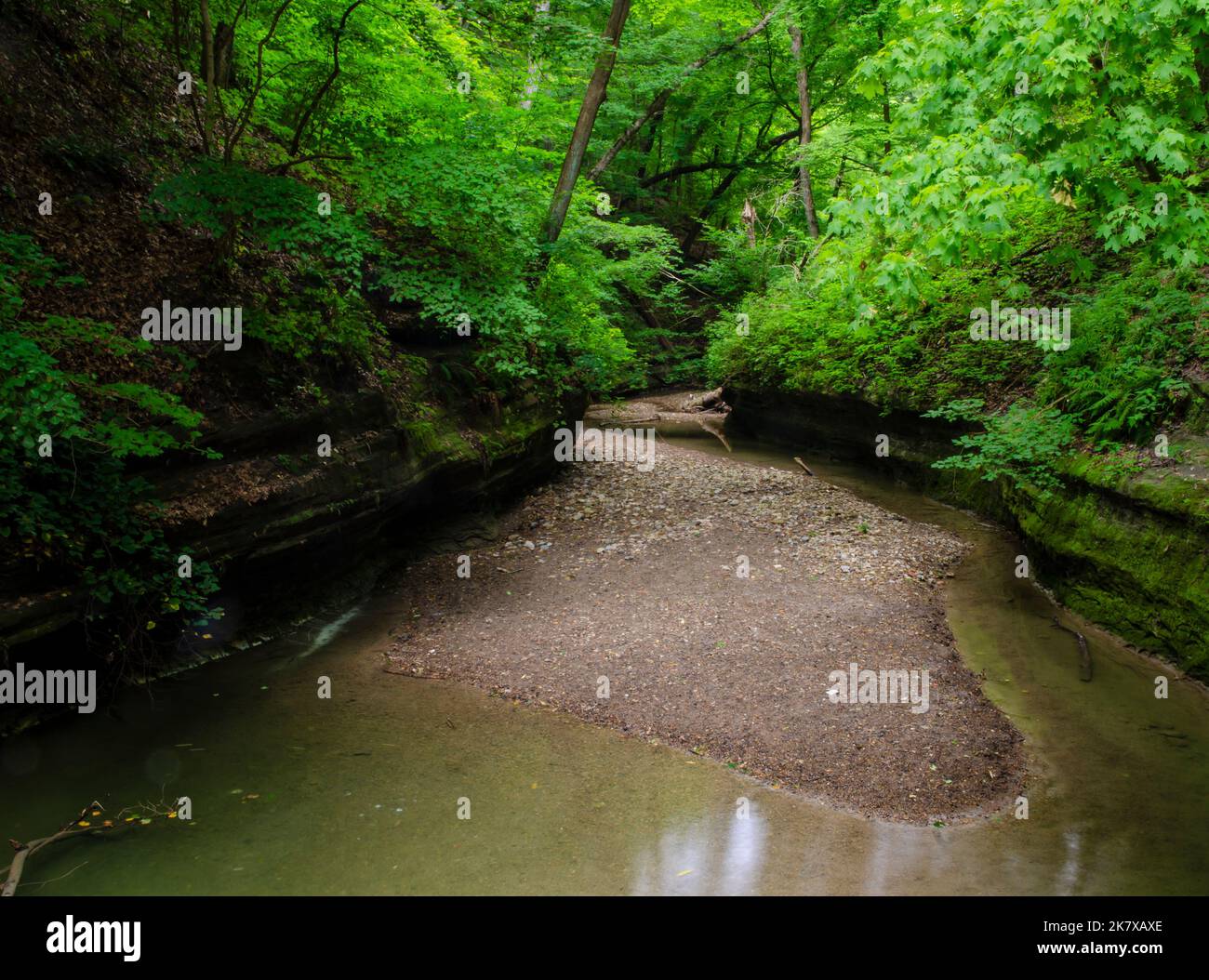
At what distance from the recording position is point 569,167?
13266mm

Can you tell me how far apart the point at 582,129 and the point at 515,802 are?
12091 millimetres

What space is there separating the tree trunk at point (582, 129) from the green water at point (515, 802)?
895 cm

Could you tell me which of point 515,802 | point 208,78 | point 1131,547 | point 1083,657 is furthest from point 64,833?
point 1131,547

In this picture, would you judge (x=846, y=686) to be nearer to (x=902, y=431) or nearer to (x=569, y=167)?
(x=902, y=431)

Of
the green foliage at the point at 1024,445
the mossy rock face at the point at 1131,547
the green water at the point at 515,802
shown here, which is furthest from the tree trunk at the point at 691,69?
the green water at the point at 515,802

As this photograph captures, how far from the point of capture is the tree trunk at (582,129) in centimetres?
1301

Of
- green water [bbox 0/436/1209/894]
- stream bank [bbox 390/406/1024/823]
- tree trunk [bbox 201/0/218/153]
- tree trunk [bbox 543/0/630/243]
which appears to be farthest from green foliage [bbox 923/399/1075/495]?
tree trunk [bbox 201/0/218/153]

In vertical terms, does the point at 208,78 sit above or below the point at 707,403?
above

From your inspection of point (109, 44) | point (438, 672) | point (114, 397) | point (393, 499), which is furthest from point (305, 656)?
point (109, 44)

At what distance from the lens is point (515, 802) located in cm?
→ 560

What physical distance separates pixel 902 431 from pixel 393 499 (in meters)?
10.5

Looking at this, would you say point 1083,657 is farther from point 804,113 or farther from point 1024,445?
point 804,113

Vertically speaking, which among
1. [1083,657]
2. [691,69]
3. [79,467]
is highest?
[691,69]

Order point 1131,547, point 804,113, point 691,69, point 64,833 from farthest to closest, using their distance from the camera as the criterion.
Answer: point 691,69 → point 804,113 → point 1131,547 → point 64,833
